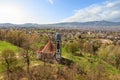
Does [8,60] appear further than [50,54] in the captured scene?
No

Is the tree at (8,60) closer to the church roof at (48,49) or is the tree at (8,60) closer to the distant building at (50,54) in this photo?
the distant building at (50,54)

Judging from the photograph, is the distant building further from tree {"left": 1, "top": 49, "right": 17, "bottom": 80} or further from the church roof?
tree {"left": 1, "top": 49, "right": 17, "bottom": 80}

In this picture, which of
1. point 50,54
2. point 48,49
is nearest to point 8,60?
point 50,54

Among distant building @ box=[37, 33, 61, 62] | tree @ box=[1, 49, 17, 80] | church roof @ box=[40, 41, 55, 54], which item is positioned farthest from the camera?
church roof @ box=[40, 41, 55, 54]

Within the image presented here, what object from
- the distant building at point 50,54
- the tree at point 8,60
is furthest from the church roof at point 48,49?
the tree at point 8,60

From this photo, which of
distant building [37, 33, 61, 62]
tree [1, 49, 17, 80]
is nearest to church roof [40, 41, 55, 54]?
distant building [37, 33, 61, 62]

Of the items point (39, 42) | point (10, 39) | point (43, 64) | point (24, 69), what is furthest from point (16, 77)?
point (39, 42)

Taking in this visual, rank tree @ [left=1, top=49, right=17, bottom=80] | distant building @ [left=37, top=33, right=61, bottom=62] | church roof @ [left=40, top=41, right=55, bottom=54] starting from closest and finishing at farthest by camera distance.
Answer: tree @ [left=1, top=49, right=17, bottom=80] < distant building @ [left=37, top=33, right=61, bottom=62] < church roof @ [left=40, top=41, right=55, bottom=54]

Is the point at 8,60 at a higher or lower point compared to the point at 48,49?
lower

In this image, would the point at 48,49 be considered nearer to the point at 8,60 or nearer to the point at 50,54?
the point at 50,54

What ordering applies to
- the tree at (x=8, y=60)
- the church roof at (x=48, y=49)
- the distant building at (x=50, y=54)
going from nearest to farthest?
the tree at (x=8, y=60) → the distant building at (x=50, y=54) → the church roof at (x=48, y=49)

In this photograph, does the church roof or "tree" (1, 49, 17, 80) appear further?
the church roof
